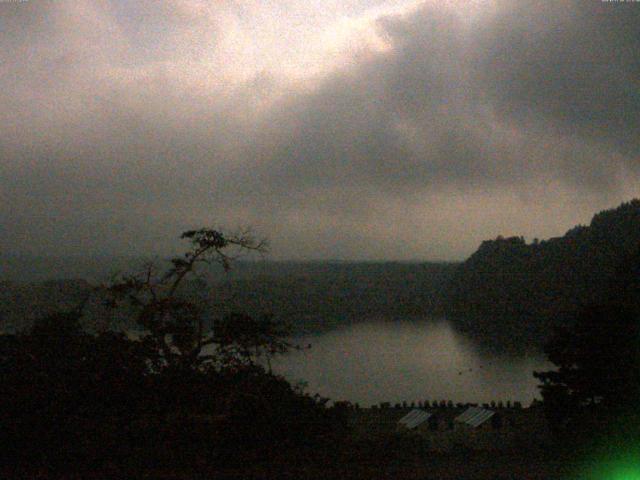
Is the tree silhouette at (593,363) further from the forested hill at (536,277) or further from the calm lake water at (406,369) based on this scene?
the forested hill at (536,277)

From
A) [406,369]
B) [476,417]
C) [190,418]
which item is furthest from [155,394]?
[406,369]

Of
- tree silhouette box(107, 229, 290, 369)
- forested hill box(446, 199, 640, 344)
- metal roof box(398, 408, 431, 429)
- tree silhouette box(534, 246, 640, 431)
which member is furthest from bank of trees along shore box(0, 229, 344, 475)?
forested hill box(446, 199, 640, 344)

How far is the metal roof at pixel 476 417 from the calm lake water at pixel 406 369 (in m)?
5.57

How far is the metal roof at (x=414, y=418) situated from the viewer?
17.6 meters

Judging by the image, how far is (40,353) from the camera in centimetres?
580

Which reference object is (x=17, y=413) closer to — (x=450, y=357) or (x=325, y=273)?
(x=450, y=357)

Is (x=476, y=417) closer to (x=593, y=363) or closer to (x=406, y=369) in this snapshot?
(x=593, y=363)

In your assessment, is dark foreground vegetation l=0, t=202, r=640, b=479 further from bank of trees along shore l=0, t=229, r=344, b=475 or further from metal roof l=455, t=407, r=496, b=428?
metal roof l=455, t=407, r=496, b=428

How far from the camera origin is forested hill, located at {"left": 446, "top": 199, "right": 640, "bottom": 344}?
164 ft

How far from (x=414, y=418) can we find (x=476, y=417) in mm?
1973

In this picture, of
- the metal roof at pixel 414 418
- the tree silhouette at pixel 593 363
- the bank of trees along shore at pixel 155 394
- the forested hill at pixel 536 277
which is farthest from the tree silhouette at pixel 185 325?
the forested hill at pixel 536 277

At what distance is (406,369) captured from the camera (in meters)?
37.7

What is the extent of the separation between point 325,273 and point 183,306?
259 ft

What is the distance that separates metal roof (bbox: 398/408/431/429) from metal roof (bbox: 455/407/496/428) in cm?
106
